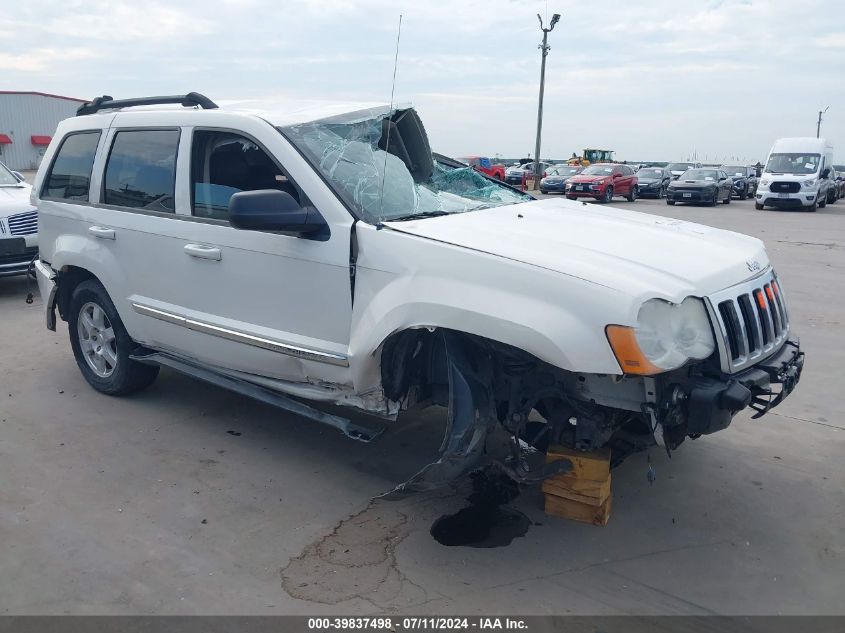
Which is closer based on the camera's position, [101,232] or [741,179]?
[101,232]

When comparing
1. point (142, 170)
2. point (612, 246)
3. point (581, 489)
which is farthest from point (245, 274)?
point (581, 489)

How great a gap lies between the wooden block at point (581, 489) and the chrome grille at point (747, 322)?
2.80 feet

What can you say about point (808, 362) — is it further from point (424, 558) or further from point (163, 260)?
point (163, 260)

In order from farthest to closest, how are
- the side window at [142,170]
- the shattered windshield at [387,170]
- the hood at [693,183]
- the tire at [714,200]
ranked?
the tire at [714,200] → the hood at [693,183] → the side window at [142,170] → the shattered windshield at [387,170]

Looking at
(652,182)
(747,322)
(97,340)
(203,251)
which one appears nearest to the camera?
(747,322)

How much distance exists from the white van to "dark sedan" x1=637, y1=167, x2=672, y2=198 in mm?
5110

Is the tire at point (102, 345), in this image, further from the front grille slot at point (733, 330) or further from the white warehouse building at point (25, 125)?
the white warehouse building at point (25, 125)

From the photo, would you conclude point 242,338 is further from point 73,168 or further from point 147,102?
point 73,168

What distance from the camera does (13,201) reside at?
8.80 m

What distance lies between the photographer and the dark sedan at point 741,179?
113 feet

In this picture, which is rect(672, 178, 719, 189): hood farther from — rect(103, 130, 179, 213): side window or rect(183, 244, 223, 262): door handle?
rect(183, 244, 223, 262): door handle

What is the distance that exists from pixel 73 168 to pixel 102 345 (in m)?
1.26

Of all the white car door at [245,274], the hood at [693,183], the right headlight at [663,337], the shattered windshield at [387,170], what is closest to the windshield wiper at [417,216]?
the shattered windshield at [387,170]

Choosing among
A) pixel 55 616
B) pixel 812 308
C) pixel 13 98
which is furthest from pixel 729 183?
pixel 13 98
